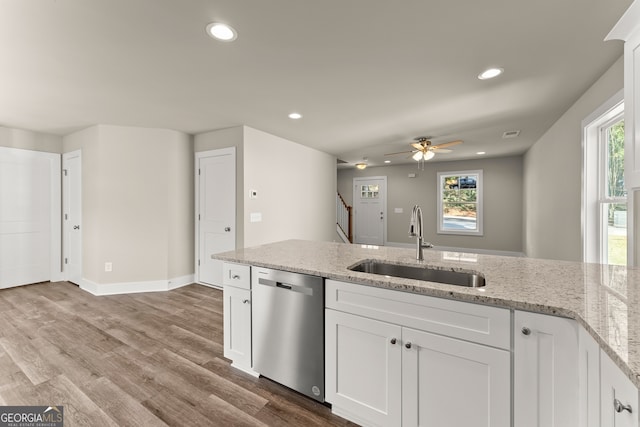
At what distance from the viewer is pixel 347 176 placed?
29.3ft

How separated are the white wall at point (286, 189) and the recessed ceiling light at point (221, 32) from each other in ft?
7.13

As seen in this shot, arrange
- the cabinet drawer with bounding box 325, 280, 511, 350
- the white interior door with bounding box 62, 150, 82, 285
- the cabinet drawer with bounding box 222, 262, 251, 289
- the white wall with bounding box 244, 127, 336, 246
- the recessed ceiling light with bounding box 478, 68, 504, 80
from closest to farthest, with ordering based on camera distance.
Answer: the cabinet drawer with bounding box 325, 280, 511, 350 → the cabinet drawer with bounding box 222, 262, 251, 289 → the recessed ceiling light with bounding box 478, 68, 504, 80 → the white wall with bounding box 244, 127, 336, 246 → the white interior door with bounding box 62, 150, 82, 285

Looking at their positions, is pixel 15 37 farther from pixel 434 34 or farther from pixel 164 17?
pixel 434 34

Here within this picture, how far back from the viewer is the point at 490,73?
2443mm

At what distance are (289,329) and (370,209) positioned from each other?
23.1ft

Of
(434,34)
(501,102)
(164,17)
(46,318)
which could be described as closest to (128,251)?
(46,318)

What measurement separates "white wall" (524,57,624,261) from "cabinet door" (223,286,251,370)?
3.38 m

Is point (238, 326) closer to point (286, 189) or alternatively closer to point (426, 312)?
point (426, 312)

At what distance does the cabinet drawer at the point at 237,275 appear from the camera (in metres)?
2.01

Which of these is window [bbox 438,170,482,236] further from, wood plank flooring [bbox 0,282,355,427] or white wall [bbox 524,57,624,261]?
wood plank flooring [bbox 0,282,355,427]

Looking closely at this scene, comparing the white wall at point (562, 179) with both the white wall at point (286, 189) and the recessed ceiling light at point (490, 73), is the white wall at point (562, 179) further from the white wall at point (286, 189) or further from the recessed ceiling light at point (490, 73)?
the white wall at point (286, 189)

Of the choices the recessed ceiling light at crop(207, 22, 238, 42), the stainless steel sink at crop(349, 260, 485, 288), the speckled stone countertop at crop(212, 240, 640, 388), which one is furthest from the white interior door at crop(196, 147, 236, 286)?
the stainless steel sink at crop(349, 260, 485, 288)

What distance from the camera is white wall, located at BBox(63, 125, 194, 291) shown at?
158 inches

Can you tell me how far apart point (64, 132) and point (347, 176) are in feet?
22.1
